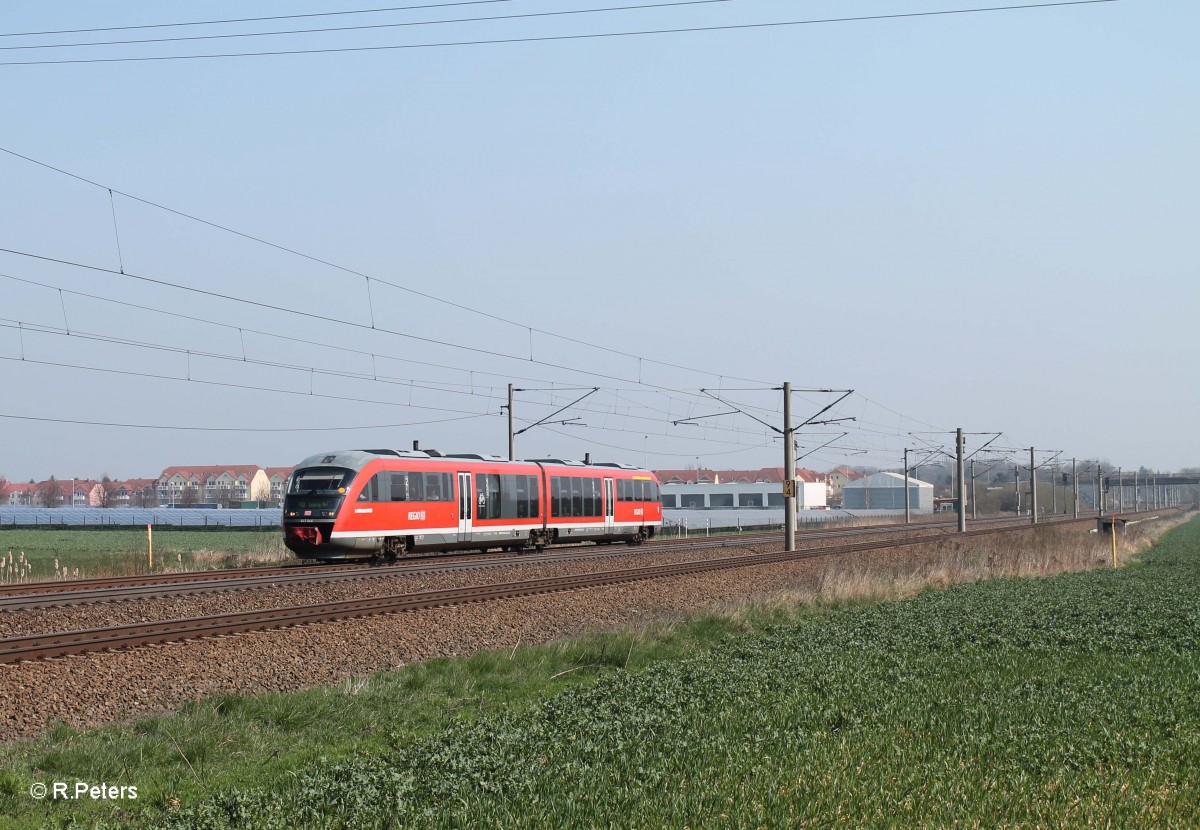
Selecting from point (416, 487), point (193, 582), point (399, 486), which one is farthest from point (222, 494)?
point (193, 582)

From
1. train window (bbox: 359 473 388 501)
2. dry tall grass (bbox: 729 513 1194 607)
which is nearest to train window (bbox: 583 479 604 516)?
dry tall grass (bbox: 729 513 1194 607)

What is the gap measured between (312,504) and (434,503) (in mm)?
4062

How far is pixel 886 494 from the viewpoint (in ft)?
508

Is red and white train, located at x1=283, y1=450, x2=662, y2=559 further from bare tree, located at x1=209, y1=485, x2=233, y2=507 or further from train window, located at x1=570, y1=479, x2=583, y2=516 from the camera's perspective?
bare tree, located at x1=209, y1=485, x2=233, y2=507

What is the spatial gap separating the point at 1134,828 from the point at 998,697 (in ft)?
14.2

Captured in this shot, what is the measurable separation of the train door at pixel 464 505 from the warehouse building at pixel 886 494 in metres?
114

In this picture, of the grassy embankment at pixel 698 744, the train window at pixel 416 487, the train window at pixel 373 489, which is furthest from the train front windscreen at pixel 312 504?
the grassy embankment at pixel 698 744

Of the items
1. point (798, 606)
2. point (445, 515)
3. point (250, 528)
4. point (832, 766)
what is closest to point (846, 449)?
point (250, 528)

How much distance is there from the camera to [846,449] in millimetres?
83438

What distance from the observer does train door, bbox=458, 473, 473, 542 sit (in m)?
34.4

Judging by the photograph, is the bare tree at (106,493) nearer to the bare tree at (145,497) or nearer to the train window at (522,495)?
the bare tree at (145,497)

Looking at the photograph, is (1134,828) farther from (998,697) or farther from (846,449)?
(846,449)

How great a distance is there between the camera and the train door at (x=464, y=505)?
34438mm

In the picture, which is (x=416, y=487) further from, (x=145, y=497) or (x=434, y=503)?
(x=145, y=497)
